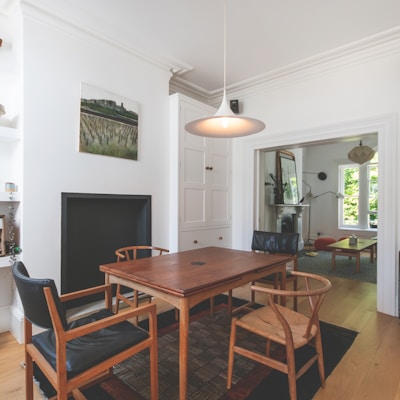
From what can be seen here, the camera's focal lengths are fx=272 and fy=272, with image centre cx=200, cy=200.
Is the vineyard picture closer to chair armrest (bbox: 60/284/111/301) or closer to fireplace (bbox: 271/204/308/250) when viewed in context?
chair armrest (bbox: 60/284/111/301)

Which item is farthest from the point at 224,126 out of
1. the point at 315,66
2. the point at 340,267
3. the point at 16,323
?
the point at 340,267

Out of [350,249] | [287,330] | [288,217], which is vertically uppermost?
[288,217]

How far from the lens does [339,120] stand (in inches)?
130

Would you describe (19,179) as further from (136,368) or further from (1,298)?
(136,368)

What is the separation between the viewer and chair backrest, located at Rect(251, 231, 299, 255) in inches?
116

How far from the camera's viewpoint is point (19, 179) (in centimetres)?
239

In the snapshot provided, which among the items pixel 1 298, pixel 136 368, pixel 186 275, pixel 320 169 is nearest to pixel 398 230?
pixel 186 275

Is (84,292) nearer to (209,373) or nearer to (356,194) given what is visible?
(209,373)

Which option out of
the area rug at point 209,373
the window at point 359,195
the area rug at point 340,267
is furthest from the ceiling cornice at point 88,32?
the window at point 359,195

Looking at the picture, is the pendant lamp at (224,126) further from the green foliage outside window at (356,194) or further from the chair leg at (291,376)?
the green foliage outside window at (356,194)

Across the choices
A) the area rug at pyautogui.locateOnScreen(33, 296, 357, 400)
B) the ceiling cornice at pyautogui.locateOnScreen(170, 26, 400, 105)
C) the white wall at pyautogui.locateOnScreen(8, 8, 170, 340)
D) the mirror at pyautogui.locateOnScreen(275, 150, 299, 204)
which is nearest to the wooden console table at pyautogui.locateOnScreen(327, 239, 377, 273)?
the mirror at pyautogui.locateOnScreen(275, 150, 299, 204)

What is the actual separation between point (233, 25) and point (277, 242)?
90.6 inches

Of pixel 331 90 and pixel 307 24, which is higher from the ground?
pixel 307 24

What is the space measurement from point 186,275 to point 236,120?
1219mm
